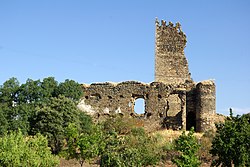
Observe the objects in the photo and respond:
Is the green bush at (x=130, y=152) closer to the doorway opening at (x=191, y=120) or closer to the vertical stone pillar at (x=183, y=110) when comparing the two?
the vertical stone pillar at (x=183, y=110)

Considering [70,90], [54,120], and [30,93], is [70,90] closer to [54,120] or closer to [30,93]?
[30,93]

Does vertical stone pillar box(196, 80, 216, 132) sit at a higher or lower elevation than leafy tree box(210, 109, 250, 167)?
higher

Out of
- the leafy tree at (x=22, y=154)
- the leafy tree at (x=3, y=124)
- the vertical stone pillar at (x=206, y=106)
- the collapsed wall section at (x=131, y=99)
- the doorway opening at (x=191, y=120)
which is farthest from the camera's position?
the doorway opening at (x=191, y=120)

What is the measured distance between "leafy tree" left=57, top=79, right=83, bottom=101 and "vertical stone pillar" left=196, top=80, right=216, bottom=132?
9.82 meters

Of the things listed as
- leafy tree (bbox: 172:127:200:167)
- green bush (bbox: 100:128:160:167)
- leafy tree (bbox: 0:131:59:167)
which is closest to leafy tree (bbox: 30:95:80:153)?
green bush (bbox: 100:128:160:167)

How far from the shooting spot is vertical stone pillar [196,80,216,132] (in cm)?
3938

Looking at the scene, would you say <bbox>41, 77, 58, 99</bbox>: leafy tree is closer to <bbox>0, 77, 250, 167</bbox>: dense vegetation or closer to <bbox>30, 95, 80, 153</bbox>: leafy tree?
<bbox>0, 77, 250, 167</bbox>: dense vegetation

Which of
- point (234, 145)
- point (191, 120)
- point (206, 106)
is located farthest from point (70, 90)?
point (234, 145)

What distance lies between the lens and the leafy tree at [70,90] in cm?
4094

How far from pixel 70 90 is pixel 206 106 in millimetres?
10898

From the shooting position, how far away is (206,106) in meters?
39.5

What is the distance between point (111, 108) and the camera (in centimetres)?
4244

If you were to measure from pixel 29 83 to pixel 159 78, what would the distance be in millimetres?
12744

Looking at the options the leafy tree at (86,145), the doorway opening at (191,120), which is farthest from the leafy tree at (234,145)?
the doorway opening at (191,120)
